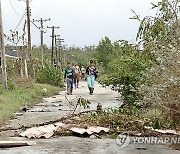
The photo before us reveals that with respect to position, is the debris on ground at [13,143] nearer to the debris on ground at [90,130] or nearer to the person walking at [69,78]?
the debris on ground at [90,130]

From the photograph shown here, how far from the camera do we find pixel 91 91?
2258 centimetres

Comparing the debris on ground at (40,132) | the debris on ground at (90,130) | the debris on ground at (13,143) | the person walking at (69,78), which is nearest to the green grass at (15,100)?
the person walking at (69,78)

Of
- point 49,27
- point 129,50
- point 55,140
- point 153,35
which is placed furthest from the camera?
point 49,27

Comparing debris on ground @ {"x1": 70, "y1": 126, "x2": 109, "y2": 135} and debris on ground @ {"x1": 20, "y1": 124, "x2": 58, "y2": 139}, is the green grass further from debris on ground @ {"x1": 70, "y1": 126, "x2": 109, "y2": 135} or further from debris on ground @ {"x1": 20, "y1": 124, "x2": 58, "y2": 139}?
debris on ground @ {"x1": 70, "y1": 126, "x2": 109, "y2": 135}

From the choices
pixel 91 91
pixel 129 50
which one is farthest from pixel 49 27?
pixel 129 50

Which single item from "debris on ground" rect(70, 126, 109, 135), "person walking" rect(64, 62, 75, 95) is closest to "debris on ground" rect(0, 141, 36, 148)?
"debris on ground" rect(70, 126, 109, 135)

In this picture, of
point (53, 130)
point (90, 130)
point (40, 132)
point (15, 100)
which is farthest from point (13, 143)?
point (15, 100)

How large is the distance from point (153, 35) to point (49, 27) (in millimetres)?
54587

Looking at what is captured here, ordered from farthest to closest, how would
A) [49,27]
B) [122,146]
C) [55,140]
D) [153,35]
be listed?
[49,27] < [153,35] < [55,140] < [122,146]

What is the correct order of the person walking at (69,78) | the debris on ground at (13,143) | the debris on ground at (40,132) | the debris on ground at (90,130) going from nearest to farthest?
1. the debris on ground at (13,143)
2. the debris on ground at (40,132)
3. the debris on ground at (90,130)
4. the person walking at (69,78)

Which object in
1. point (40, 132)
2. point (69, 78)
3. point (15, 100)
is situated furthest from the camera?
point (69, 78)

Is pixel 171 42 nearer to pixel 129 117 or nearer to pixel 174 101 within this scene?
pixel 174 101

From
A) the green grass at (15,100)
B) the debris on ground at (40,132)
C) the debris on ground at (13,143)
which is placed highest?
the green grass at (15,100)

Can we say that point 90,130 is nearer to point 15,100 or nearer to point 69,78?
point 15,100
